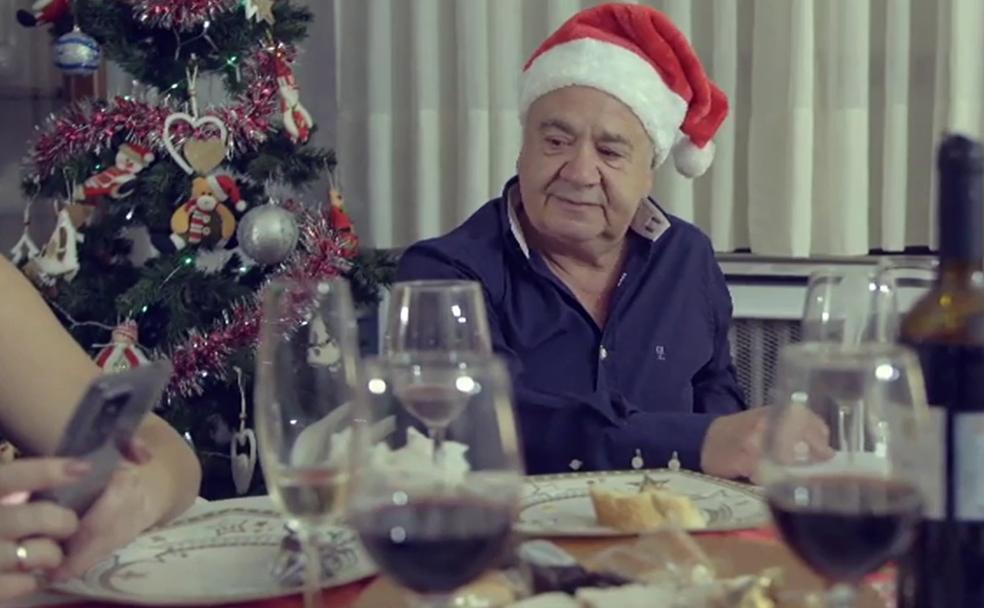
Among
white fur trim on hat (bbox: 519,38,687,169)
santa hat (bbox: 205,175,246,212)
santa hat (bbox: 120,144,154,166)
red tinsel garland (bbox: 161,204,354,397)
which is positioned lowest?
red tinsel garland (bbox: 161,204,354,397)

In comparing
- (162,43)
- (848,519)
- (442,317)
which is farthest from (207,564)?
(162,43)

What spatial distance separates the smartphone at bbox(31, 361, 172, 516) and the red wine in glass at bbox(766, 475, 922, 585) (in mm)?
428

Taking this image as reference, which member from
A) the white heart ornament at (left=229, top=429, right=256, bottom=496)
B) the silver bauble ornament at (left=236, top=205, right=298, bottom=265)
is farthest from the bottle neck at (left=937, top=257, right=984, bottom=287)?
the white heart ornament at (left=229, top=429, right=256, bottom=496)

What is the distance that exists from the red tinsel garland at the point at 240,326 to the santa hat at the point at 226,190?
13 cm

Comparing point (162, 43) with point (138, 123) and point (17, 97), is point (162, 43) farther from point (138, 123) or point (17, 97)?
point (17, 97)

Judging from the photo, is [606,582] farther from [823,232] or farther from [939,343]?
[823,232]

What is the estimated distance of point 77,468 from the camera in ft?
2.97

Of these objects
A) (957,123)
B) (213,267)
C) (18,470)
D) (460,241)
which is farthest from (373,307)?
(18,470)

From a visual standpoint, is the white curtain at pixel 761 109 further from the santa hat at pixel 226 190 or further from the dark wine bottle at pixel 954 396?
the dark wine bottle at pixel 954 396

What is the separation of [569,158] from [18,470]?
118 cm

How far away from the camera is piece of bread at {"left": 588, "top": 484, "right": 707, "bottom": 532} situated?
1085 mm

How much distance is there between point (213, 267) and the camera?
110 inches

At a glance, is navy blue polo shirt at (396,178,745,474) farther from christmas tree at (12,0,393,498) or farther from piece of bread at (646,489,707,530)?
christmas tree at (12,0,393,498)

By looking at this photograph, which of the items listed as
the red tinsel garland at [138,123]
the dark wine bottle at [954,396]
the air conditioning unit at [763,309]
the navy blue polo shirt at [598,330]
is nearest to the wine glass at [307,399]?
the dark wine bottle at [954,396]
